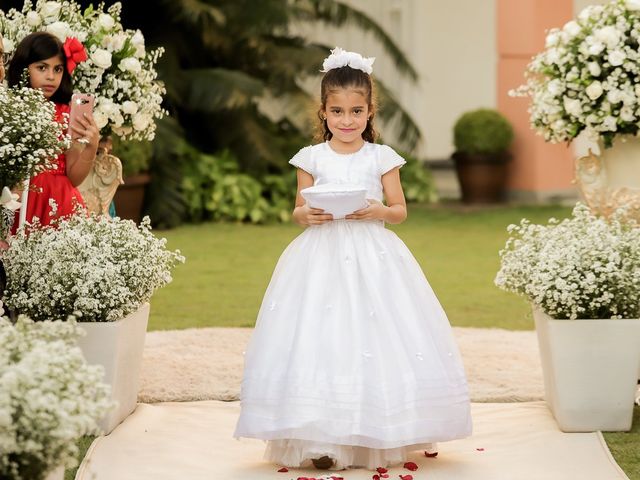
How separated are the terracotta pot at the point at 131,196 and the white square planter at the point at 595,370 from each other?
23.0 feet

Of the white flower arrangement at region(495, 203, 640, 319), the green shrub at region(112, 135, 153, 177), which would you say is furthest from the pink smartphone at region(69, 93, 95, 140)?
the green shrub at region(112, 135, 153, 177)

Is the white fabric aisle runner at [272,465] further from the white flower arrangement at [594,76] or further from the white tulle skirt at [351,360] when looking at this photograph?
the white flower arrangement at [594,76]

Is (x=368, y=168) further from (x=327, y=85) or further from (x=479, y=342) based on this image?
(x=479, y=342)

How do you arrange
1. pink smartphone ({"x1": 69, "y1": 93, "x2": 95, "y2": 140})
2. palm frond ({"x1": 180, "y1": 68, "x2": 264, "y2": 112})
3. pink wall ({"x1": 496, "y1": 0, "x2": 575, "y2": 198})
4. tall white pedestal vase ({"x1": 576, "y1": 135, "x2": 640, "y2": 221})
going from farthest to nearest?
1. pink wall ({"x1": 496, "y1": 0, "x2": 575, "y2": 198})
2. palm frond ({"x1": 180, "y1": 68, "x2": 264, "y2": 112})
3. tall white pedestal vase ({"x1": 576, "y1": 135, "x2": 640, "y2": 221})
4. pink smartphone ({"x1": 69, "y1": 93, "x2": 95, "y2": 140})

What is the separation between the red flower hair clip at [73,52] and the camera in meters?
5.39

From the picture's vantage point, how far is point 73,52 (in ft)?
17.7

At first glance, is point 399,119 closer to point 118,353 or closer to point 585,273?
point 585,273

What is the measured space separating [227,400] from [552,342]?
152 centimetres

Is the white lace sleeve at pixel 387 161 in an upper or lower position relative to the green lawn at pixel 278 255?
upper

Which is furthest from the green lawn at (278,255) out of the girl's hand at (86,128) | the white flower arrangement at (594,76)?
the girl's hand at (86,128)

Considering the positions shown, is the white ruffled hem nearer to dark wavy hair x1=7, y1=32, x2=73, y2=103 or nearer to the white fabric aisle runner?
the white fabric aisle runner

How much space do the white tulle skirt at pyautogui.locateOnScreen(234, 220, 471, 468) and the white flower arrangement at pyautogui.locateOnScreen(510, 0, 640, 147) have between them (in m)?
1.58

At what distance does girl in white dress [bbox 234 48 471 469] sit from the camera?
13.6 ft

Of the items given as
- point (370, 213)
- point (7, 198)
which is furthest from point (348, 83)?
point (7, 198)
